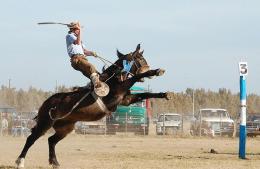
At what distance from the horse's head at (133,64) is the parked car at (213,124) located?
26619mm

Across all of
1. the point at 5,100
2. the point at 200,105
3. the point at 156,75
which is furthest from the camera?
the point at 200,105

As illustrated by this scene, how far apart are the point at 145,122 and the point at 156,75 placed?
91.5 feet

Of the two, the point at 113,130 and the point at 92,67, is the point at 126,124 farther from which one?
the point at 92,67

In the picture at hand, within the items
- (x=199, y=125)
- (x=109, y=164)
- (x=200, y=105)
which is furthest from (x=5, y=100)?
(x=109, y=164)

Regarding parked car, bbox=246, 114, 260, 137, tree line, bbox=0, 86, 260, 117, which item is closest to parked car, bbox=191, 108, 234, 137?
parked car, bbox=246, 114, 260, 137

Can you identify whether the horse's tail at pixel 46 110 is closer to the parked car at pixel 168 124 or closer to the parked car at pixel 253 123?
the parked car at pixel 253 123

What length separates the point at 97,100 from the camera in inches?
622

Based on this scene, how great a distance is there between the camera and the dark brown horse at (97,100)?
15805 millimetres

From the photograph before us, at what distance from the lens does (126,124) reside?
140 ft

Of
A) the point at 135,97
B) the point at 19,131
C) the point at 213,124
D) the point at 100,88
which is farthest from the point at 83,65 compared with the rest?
the point at 213,124

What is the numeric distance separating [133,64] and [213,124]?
27.5 meters

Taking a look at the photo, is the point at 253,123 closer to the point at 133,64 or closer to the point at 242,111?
the point at 242,111

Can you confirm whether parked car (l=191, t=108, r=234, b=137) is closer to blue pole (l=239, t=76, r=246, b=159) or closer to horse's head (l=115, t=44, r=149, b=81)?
blue pole (l=239, t=76, r=246, b=159)

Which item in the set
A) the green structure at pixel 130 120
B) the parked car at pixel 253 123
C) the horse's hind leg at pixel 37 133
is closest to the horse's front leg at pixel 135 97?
the horse's hind leg at pixel 37 133
